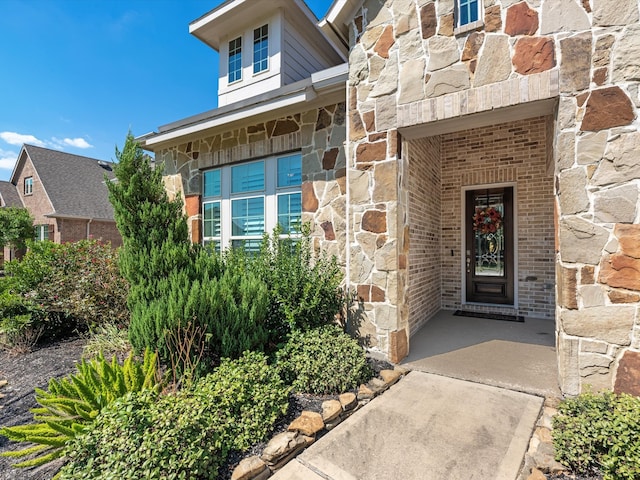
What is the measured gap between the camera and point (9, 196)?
57.8ft

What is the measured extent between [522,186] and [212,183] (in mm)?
5999

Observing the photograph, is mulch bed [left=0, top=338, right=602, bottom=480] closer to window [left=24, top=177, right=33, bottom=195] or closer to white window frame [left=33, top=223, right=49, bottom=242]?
white window frame [left=33, top=223, right=49, bottom=242]

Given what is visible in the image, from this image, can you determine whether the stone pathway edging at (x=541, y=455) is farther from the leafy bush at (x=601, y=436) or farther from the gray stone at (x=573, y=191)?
the gray stone at (x=573, y=191)

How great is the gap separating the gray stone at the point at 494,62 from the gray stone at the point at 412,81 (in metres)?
0.59

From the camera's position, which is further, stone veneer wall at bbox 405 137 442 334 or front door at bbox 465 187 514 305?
front door at bbox 465 187 514 305

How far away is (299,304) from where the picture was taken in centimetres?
376

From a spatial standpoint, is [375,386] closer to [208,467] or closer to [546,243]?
[208,467]

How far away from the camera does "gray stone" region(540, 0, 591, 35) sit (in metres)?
2.82

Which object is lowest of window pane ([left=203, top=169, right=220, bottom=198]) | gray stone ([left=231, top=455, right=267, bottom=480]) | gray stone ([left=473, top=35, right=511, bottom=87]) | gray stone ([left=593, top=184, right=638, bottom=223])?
gray stone ([left=231, top=455, right=267, bottom=480])

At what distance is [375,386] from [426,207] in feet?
11.4

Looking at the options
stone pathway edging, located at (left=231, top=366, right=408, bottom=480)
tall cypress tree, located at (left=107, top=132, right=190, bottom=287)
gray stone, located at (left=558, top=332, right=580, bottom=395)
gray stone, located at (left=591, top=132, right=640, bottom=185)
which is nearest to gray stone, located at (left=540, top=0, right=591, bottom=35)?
gray stone, located at (left=591, top=132, right=640, bottom=185)

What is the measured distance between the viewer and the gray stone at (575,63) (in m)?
2.79

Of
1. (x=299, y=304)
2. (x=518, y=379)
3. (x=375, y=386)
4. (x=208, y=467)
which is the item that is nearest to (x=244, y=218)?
(x=299, y=304)

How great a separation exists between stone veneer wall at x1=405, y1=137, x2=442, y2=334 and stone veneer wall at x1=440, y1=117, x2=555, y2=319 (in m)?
0.39
